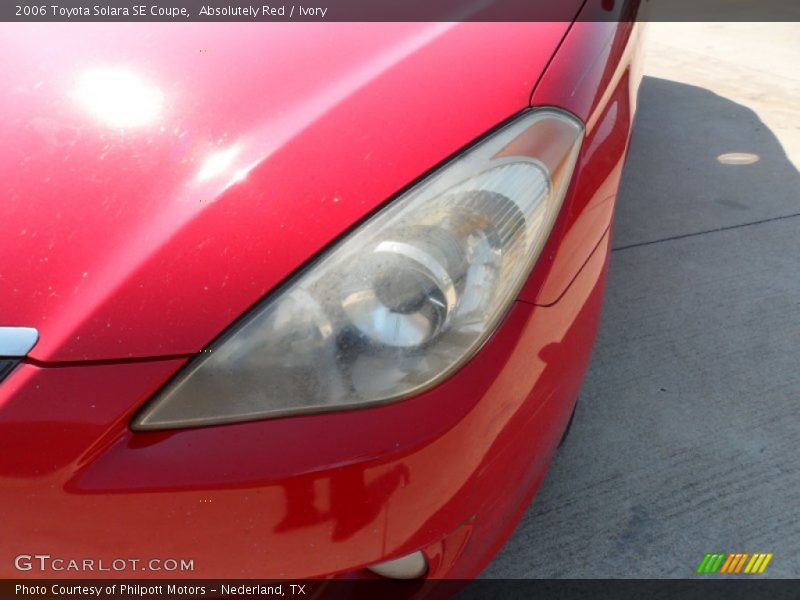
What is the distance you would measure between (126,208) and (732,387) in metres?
1.83

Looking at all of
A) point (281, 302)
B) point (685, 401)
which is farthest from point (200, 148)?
point (685, 401)

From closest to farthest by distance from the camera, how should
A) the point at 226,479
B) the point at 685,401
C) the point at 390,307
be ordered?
the point at 226,479 → the point at 390,307 → the point at 685,401

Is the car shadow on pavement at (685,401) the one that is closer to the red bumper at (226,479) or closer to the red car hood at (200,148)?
the red bumper at (226,479)

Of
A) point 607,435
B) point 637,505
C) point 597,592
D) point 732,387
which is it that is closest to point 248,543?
point 597,592

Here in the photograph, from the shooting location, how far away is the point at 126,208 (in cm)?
114

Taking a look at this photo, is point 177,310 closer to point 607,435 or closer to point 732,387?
point 607,435

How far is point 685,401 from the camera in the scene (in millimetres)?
2275

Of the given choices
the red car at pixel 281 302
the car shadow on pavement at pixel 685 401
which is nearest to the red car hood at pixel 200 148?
the red car at pixel 281 302

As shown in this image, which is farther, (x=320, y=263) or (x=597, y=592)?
(x=597, y=592)

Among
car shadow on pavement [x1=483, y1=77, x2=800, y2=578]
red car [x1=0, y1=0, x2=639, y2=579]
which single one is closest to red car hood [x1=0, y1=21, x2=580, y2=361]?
red car [x1=0, y1=0, x2=639, y2=579]

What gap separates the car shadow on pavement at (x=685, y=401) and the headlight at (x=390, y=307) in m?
0.85

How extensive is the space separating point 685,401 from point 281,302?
5.06 feet

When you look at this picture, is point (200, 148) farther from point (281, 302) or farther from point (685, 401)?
point (685, 401)

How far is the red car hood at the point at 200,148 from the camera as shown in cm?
107
